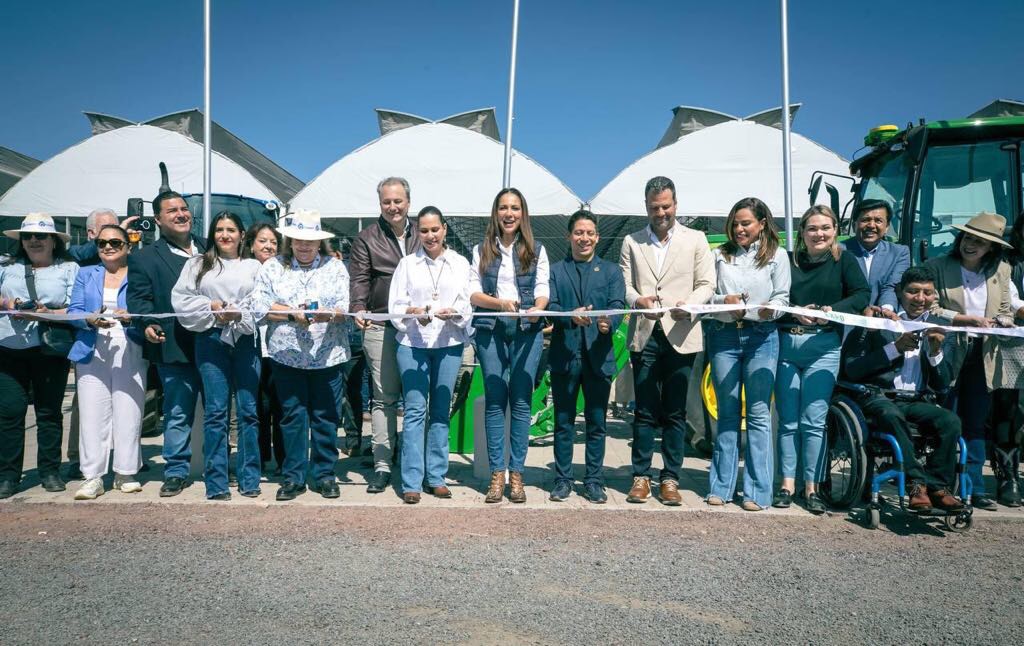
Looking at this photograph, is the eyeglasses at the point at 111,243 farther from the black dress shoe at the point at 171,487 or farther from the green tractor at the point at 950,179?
the green tractor at the point at 950,179

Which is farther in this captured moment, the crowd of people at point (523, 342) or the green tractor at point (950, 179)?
the green tractor at point (950, 179)

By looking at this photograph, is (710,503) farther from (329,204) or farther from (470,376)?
(329,204)

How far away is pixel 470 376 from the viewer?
6426mm

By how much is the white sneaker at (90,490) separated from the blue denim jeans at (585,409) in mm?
3450

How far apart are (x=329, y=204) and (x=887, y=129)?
19475 millimetres

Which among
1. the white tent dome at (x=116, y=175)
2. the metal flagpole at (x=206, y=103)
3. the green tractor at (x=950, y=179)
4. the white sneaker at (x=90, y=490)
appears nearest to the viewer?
the white sneaker at (x=90, y=490)

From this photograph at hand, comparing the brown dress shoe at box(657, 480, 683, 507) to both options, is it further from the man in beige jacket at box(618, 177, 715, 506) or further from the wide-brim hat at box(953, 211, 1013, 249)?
the wide-brim hat at box(953, 211, 1013, 249)

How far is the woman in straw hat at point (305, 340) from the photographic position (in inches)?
195

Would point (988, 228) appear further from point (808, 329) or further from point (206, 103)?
point (206, 103)

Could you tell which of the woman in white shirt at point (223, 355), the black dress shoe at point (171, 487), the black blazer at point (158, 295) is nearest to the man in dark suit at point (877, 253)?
the woman in white shirt at point (223, 355)

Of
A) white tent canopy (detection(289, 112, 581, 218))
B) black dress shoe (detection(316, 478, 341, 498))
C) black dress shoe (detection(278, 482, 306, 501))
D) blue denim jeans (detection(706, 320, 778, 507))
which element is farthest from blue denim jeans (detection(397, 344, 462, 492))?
white tent canopy (detection(289, 112, 581, 218))

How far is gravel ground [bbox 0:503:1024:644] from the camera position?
9.66 feet

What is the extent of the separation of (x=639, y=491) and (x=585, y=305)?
1411mm

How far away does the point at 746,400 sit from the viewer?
16.2ft
